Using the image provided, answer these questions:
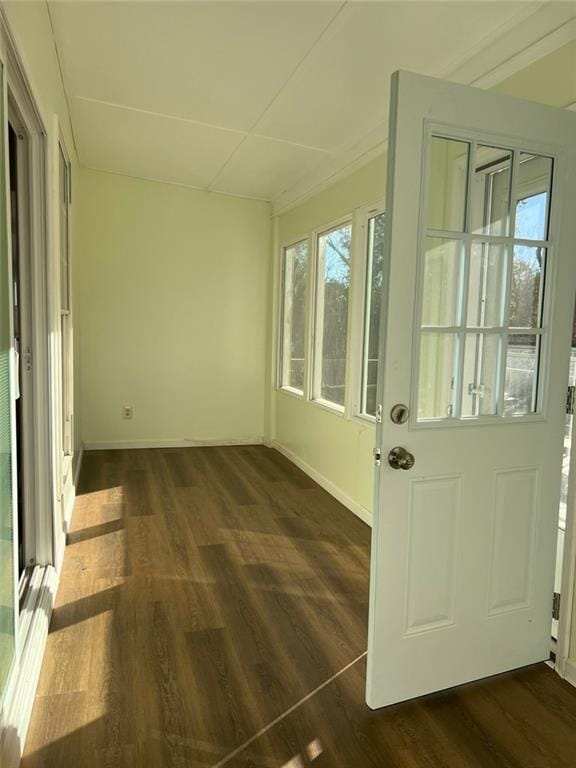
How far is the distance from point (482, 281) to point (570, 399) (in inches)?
23.5

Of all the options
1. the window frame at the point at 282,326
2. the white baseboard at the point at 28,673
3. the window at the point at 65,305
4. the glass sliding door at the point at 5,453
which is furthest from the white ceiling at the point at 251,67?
the white baseboard at the point at 28,673

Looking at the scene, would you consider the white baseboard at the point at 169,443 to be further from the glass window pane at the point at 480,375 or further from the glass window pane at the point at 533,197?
the glass window pane at the point at 533,197

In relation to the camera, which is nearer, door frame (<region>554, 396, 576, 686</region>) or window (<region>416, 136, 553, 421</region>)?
window (<region>416, 136, 553, 421</region>)

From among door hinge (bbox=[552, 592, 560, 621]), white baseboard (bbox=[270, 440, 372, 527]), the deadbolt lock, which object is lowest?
white baseboard (bbox=[270, 440, 372, 527])

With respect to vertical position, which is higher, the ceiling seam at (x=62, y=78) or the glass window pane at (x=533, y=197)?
the ceiling seam at (x=62, y=78)

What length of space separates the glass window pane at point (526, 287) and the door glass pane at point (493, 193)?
0.43ft

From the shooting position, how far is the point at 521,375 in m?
1.92

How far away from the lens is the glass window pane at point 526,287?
1.85 m

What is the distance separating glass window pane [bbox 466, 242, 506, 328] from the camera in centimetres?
178

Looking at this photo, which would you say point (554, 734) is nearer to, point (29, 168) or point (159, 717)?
point (159, 717)

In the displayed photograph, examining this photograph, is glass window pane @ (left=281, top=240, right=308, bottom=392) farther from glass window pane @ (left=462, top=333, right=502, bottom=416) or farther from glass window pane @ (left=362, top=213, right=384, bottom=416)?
glass window pane @ (left=462, top=333, right=502, bottom=416)

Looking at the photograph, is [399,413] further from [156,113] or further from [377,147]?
[156,113]

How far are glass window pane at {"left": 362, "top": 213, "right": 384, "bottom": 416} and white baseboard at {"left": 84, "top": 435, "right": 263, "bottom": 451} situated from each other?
2.17 meters

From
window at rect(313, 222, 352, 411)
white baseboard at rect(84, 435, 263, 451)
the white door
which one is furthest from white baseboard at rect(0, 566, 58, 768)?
white baseboard at rect(84, 435, 263, 451)
